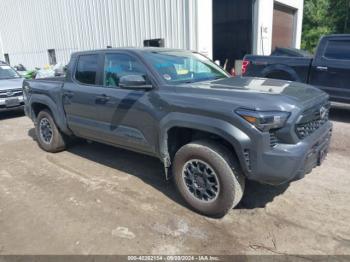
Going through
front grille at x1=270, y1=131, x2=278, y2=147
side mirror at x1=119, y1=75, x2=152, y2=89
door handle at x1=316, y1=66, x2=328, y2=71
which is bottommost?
front grille at x1=270, y1=131, x2=278, y2=147

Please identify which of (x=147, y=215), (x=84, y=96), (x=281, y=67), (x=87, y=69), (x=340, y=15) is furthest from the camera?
(x=340, y=15)

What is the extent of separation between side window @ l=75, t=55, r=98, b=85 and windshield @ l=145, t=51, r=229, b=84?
3.24 feet

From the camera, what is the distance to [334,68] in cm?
697

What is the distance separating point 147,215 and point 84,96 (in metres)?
2.08

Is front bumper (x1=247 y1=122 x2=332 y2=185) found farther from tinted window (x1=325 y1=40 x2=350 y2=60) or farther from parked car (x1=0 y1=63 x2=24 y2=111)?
parked car (x1=0 y1=63 x2=24 y2=111)

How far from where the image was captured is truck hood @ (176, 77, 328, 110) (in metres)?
2.87

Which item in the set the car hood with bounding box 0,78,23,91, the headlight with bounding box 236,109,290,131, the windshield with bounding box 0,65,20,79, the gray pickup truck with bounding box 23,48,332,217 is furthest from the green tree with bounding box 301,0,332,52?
the headlight with bounding box 236,109,290,131

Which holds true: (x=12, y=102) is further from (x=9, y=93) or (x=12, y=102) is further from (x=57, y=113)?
(x=57, y=113)

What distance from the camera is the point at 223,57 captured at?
15398mm

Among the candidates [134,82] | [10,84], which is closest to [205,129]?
[134,82]

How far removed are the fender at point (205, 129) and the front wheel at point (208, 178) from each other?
18cm

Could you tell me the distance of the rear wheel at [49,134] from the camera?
5.42 m

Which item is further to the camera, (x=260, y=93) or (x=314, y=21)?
(x=314, y=21)

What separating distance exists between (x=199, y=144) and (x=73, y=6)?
13441 mm
